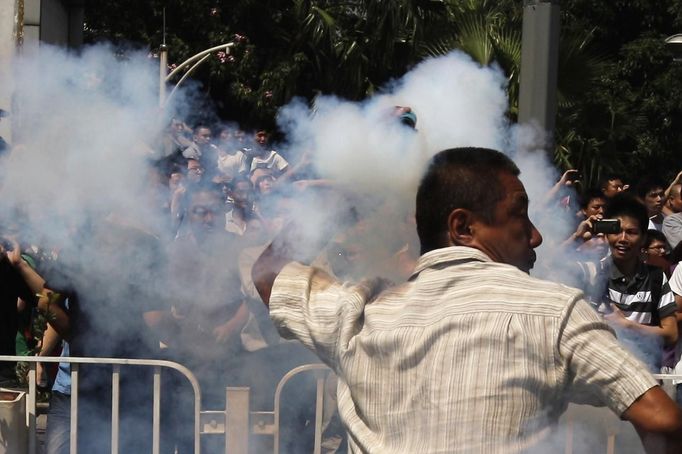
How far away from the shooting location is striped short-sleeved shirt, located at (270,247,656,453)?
2.26m

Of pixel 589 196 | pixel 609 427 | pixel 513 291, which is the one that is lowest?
pixel 609 427

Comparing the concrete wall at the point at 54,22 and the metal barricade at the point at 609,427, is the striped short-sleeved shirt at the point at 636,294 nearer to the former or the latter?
the metal barricade at the point at 609,427

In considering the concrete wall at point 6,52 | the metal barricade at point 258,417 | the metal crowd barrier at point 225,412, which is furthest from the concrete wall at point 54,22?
Result: the metal barricade at point 258,417

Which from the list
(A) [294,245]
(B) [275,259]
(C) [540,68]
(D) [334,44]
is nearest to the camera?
(B) [275,259]

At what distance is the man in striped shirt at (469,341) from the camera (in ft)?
7.41

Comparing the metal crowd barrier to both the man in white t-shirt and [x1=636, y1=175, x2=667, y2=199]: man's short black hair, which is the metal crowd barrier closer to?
the man in white t-shirt

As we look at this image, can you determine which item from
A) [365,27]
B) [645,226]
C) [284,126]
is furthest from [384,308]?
[365,27]

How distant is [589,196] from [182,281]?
2421 millimetres

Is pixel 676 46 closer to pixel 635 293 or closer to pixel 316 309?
pixel 635 293

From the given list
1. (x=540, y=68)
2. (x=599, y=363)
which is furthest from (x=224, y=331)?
(x=599, y=363)

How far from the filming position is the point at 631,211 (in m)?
5.86

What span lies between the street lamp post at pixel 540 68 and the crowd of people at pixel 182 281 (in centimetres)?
31

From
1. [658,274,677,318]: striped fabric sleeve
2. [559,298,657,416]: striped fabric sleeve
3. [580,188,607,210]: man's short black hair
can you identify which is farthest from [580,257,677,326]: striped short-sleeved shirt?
[559,298,657,416]: striped fabric sleeve

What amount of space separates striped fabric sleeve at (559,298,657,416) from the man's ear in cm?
28
